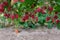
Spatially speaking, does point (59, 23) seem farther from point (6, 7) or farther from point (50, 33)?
point (50, 33)

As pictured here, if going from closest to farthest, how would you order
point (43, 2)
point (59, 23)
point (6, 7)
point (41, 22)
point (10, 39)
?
point (6, 7) < point (43, 2) < point (59, 23) < point (10, 39) < point (41, 22)

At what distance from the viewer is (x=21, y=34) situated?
379cm

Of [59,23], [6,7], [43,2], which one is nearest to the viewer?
[6,7]

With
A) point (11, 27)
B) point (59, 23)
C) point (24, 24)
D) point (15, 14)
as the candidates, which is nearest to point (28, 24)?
point (24, 24)

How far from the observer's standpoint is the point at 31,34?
3770mm

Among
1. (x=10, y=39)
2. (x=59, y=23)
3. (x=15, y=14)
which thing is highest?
(x=15, y=14)

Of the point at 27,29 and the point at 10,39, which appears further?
the point at 27,29

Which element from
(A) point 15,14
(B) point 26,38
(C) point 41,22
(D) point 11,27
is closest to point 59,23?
(A) point 15,14

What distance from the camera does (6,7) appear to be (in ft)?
2.97

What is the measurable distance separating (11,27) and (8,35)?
0.39 meters

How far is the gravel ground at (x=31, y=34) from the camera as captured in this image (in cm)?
363

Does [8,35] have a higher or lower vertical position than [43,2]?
lower

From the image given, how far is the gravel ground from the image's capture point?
363 centimetres

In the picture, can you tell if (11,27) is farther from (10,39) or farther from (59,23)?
(59,23)
